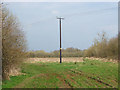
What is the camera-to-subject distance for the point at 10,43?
12602 mm

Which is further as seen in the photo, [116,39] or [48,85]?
[116,39]

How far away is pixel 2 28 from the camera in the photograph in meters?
12.1

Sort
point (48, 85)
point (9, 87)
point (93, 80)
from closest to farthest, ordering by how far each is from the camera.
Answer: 1. point (9, 87)
2. point (48, 85)
3. point (93, 80)

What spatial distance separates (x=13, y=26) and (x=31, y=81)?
4148 mm

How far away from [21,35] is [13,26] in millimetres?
1235

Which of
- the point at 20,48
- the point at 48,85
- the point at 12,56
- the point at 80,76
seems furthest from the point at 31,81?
the point at 80,76

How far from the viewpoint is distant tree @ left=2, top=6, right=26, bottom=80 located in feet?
39.7

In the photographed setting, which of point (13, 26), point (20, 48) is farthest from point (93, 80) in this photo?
point (13, 26)

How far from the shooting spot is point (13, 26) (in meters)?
13.5

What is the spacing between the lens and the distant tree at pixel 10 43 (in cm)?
1211

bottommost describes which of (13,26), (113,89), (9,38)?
(113,89)

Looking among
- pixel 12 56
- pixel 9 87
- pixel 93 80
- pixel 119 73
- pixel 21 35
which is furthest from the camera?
pixel 119 73

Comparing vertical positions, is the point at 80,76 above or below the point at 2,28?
below

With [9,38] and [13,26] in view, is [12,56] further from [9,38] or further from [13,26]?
[13,26]
